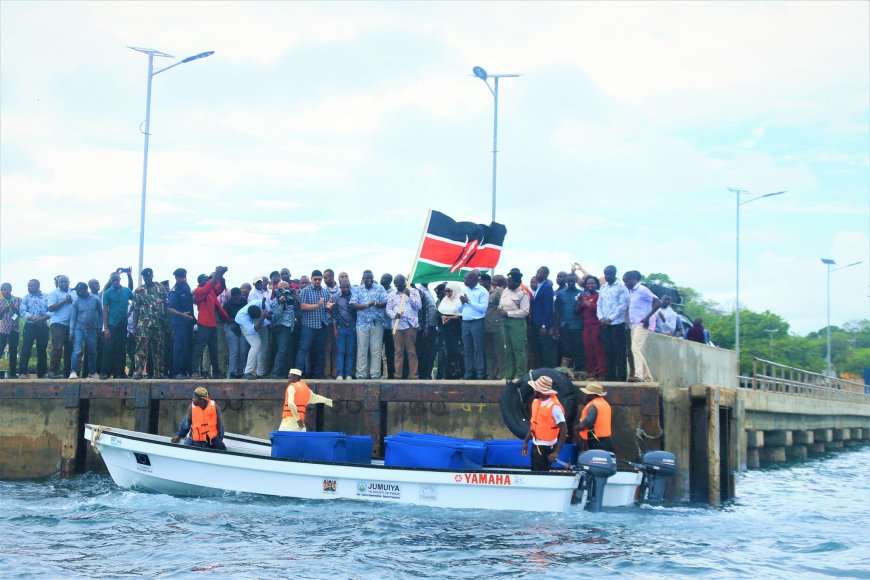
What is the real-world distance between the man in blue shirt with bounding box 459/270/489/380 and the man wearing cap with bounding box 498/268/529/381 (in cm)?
37

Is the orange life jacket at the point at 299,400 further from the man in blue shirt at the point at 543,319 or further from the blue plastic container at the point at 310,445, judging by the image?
the man in blue shirt at the point at 543,319

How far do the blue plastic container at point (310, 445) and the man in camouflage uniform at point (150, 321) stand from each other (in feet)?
15.5

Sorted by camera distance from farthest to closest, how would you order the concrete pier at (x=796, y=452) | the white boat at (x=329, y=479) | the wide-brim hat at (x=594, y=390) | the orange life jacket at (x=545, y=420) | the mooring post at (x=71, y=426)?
the concrete pier at (x=796, y=452)
the mooring post at (x=71, y=426)
the wide-brim hat at (x=594, y=390)
the orange life jacket at (x=545, y=420)
the white boat at (x=329, y=479)

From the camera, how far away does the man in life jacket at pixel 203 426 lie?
16734mm

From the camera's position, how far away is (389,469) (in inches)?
609

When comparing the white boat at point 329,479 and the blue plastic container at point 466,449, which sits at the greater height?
the blue plastic container at point 466,449

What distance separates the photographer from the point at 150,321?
19.6 meters

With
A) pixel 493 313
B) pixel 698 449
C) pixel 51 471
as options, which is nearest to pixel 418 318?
pixel 493 313

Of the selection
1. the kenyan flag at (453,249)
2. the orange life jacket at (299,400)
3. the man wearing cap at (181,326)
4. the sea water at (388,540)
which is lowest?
the sea water at (388,540)

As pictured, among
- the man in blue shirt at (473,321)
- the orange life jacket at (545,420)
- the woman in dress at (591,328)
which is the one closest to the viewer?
the orange life jacket at (545,420)

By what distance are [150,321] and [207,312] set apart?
112 cm

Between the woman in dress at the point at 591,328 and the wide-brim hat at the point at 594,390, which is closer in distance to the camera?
the wide-brim hat at the point at 594,390

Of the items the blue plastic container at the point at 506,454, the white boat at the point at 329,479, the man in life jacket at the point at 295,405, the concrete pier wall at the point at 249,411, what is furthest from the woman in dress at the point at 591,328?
the man in life jacket at the point at 295,405

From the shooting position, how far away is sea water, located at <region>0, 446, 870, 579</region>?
12438mm
